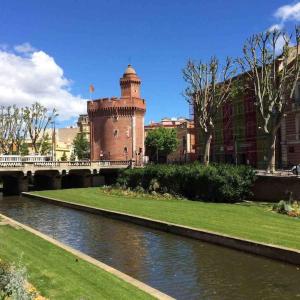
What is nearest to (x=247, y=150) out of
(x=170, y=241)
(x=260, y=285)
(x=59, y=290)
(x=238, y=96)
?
(x=238, y=96)

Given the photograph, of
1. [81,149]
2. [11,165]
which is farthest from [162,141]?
[11,165]

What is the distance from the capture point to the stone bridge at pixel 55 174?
6348 cm

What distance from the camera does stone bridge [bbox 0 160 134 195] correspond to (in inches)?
2499

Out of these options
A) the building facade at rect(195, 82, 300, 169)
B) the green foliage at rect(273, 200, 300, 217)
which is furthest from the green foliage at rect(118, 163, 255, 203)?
the building facade at rect(195, 82, 300, 169)

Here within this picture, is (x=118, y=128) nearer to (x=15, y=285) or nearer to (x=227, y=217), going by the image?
(x=227, y=217)

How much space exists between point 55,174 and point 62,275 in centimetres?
5460

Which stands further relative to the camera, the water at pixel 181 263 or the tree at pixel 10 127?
the tree at pixel 10 127

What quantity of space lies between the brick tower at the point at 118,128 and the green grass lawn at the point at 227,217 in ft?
161

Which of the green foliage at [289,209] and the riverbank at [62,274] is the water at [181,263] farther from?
the green foliage at [289,209]

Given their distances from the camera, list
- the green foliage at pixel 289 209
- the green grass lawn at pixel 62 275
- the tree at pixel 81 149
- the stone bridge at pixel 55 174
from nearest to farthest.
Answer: the green grass lawn at pixel 62 275, the green foliage at pixel 289 209, the stone bridge at pixel 55 174, the tree at pixel 81 149

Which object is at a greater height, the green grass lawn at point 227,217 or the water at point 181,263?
the green grass lawn at point 227,217

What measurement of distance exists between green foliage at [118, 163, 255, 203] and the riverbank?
21.2m

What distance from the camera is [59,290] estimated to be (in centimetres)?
1298

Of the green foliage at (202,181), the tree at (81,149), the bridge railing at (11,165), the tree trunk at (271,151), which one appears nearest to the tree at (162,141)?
the tree at (81,149)
